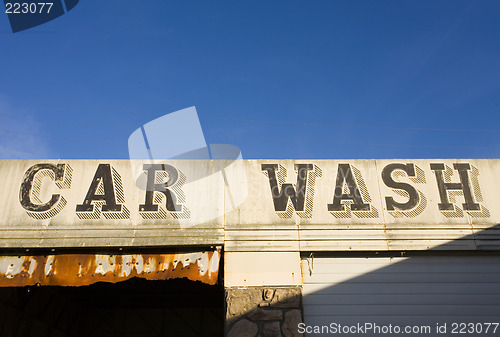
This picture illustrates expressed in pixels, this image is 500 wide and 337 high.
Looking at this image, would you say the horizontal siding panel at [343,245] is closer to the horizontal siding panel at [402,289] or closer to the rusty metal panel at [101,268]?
the horizontal siding panel at [402,289]

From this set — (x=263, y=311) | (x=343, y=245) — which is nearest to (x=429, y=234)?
(x=343, y=245)

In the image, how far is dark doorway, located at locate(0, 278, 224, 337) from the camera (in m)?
12.4

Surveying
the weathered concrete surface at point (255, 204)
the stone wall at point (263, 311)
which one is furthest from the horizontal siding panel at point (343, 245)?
the stone wall at point (263, 311)

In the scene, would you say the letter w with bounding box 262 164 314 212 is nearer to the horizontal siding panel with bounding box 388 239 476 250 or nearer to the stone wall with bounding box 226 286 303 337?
the stone wall with bounding box 226 286 303 337

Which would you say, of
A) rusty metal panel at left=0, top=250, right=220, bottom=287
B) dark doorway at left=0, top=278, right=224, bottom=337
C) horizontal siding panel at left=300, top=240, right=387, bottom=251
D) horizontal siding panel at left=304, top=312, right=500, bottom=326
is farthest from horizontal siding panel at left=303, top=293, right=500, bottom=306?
dark doorway at left=0, top=278, right=224, bottom=337

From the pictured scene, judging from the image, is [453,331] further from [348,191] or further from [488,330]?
[348,191]

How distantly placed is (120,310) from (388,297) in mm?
9567

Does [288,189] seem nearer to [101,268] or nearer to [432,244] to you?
[432,244]

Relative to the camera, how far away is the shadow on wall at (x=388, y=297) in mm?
7820

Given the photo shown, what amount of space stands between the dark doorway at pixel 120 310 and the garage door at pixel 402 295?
5.10 meters

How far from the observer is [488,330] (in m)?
7.93

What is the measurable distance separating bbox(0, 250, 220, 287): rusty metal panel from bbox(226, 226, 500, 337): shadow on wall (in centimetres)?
79

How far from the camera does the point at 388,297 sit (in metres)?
8.08

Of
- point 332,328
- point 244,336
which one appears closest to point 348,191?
point 332,328
